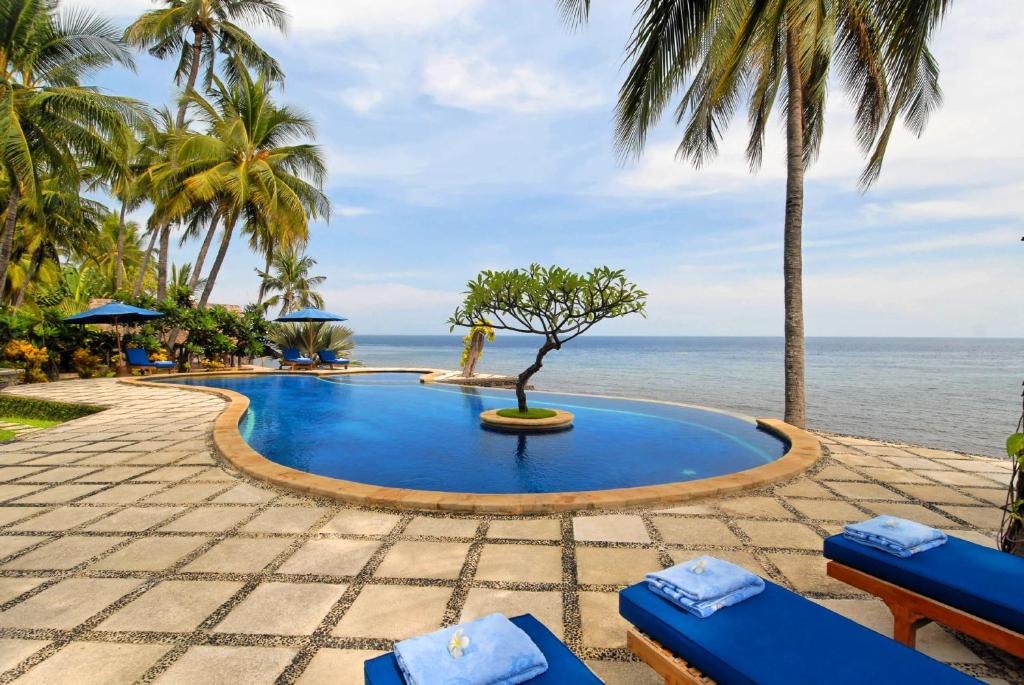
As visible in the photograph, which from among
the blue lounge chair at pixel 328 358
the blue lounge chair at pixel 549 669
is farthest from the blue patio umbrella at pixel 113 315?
the blue lounge chair at pixel 549 669

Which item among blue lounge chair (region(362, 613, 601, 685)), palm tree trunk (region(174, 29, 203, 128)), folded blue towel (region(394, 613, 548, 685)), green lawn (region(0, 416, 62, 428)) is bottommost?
green lawn (region(0, 416, 62, 428))

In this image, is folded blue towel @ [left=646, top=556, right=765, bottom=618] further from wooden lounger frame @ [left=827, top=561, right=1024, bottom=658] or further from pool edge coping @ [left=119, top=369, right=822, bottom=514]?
pool edge coping @ [left=119, top=369, right=822, bottom=514]

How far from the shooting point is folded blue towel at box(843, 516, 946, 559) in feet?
7.55

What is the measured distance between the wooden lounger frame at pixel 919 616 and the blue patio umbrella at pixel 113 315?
16582 mm

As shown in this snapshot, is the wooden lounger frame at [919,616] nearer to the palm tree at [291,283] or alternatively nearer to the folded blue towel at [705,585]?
the folded blue towel at [705,585]

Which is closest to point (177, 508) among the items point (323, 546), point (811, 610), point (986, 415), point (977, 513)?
point (323, 546)

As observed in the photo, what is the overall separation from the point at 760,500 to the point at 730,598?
259 centimetres

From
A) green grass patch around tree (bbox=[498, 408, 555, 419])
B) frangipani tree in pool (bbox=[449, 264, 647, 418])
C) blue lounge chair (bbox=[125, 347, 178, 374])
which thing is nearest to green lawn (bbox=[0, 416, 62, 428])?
blue lounge chair (bbox=[125, 347, 178, 374])

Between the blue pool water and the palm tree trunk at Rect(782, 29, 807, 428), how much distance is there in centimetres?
97

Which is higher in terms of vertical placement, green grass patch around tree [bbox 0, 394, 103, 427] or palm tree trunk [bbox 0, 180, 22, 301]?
palm tree trunk [bbox 0, 180, 22, 301]

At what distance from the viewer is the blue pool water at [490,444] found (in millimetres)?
5527

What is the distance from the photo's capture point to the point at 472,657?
1.55 m

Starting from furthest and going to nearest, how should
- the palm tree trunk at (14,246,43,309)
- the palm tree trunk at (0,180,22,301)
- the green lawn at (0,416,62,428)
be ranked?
the palm tree trunk at (14,246,43,309), the palm tree trunk at (0,180,22,301), the green lawn at (0,416,62,428)

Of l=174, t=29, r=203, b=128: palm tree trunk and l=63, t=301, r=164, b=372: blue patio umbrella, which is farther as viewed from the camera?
l=174, t=29, r=203, b=128: palm tree trunk
